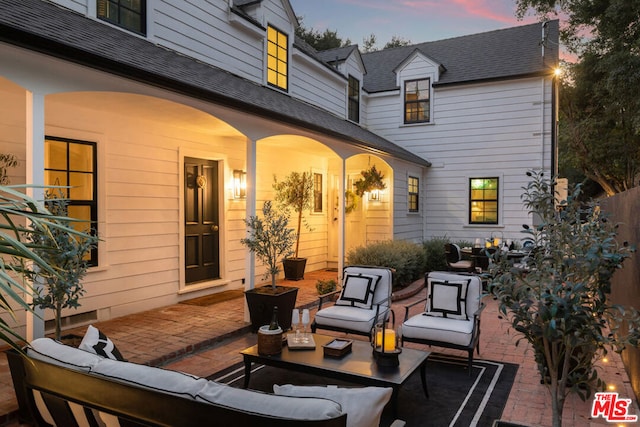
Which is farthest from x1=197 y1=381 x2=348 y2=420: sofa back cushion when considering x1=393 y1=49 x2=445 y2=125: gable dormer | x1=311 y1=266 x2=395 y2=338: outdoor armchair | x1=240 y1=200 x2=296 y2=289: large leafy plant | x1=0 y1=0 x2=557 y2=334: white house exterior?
x1=393 y1=49 x2=445 y2=125: gable dormer

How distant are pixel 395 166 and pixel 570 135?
12718mm

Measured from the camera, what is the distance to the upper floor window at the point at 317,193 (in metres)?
11.4

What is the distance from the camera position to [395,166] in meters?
11.3

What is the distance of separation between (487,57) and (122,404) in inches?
552

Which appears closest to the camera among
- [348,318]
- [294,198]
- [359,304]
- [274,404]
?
[274,404]

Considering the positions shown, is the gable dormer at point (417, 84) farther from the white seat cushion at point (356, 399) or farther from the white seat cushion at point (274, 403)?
the white seat cushion at point (274, 403)

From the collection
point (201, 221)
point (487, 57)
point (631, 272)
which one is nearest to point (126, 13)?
point (201, 221)

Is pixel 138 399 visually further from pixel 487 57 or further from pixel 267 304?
pixel 487 57

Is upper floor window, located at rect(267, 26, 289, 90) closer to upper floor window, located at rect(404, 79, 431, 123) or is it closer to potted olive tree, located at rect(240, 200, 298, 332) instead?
potted olive tree, located at rect(240, 200, 298, 332)

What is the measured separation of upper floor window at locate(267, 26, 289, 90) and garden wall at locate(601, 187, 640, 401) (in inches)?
282

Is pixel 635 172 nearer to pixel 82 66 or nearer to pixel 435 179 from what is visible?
pixel 435 179

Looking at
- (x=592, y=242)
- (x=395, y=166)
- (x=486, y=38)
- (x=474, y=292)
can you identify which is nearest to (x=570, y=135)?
(x=486, y=38)

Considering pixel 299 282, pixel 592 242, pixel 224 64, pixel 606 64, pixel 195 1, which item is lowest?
pixel 299 282

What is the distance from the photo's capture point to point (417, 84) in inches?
534
